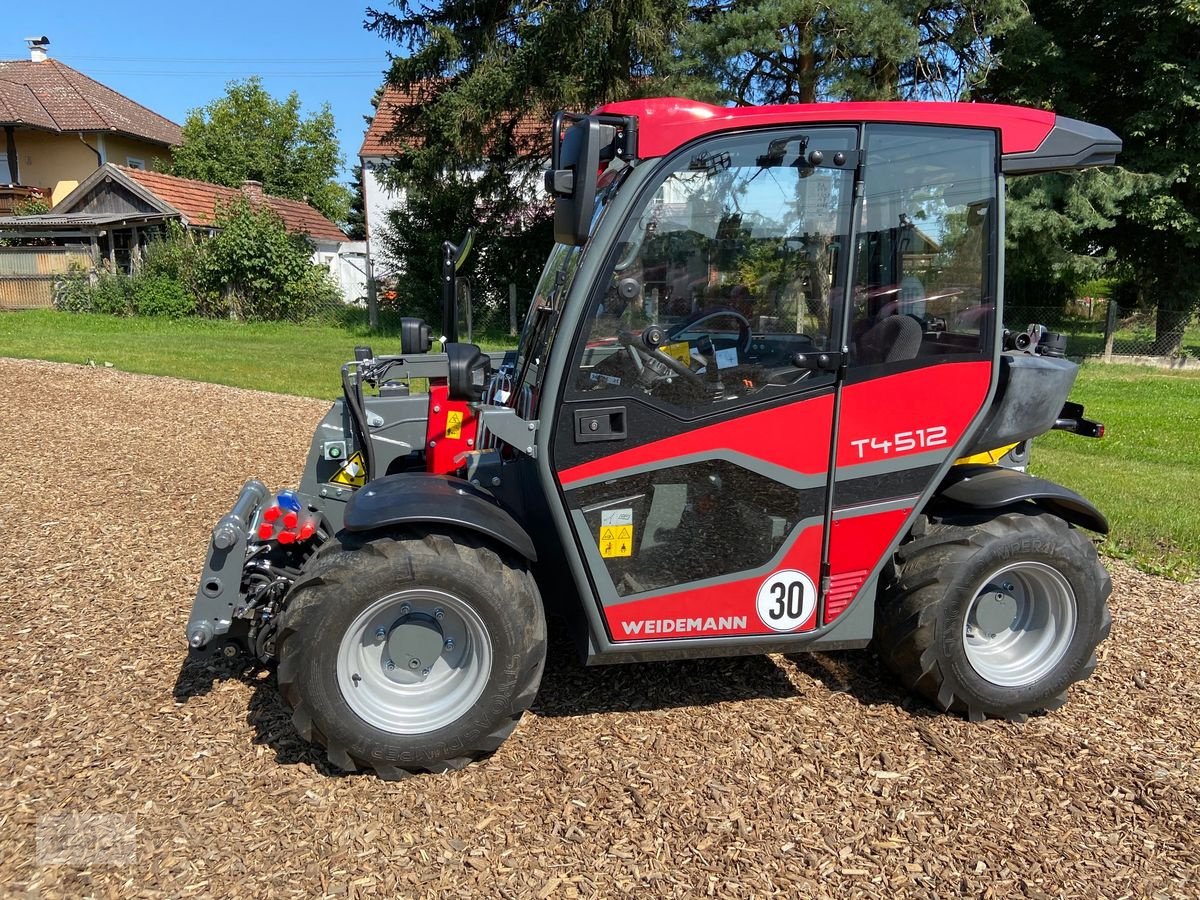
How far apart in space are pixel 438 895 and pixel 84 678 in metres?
2.14

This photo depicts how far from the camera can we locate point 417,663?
3355mm

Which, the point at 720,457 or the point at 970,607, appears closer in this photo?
the point at 720,457

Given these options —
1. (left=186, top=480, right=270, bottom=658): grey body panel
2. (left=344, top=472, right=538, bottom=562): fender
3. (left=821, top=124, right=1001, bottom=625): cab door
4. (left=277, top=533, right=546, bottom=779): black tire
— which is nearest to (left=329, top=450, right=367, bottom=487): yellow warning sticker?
(left=186, top=480, right=270, bottom=658): grey body panel

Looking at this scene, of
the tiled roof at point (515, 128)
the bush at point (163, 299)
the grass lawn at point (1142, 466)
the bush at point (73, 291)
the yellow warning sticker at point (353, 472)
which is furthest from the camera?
the bush at point (73, 291)

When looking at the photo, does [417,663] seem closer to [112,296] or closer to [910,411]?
[910,411]

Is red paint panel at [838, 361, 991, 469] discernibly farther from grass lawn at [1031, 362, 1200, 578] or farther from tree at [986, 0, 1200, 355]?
tree at [986, 0, 1200, 355]

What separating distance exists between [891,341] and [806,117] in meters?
0.85

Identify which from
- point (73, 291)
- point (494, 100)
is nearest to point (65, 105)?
point (73, 291)

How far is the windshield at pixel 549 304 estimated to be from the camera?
3.27m

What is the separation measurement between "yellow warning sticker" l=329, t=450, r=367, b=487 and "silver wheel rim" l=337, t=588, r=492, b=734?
137 cm

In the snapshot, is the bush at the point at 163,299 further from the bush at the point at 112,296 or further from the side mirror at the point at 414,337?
the side mirror at the point at 414,337

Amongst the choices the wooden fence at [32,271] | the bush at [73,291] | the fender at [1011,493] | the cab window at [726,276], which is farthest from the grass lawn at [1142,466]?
the wooden fence at [32,271]

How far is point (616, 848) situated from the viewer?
117 inches

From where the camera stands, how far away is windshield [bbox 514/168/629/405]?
3.27 metres
